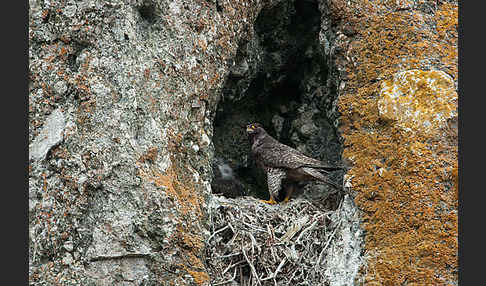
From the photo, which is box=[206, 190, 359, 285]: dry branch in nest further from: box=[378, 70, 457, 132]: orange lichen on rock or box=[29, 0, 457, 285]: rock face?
box=[378, 70, 457, 132]: orange lichen on rock

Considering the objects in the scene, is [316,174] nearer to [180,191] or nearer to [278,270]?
[278,270]

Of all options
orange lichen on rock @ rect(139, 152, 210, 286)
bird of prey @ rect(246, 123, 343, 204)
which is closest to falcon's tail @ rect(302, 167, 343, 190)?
bird of prey @ rect(246, 123, 343, 204)

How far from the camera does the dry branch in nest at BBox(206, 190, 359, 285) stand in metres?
5.46

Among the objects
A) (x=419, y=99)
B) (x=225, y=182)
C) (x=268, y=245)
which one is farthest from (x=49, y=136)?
(x=419, y=99)

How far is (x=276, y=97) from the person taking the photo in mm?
7496

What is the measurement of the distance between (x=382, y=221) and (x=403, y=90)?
109 cm

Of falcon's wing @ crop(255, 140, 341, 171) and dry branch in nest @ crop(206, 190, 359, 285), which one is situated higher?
falcon's wing @ crop(255, 140, 341, 171)

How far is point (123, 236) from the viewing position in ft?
15.3

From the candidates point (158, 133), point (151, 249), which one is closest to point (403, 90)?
point (158, 133)

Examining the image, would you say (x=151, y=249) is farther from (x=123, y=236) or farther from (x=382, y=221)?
(x=382, y=221)

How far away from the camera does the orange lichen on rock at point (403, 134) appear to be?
5.00 m

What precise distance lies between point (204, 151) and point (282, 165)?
131 cm

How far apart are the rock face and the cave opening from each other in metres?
0.40

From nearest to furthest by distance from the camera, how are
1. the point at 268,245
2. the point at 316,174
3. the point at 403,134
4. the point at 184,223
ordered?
the point at 184,223 → the point at 403,134 → the point at 268,245 → the point at 316,174
